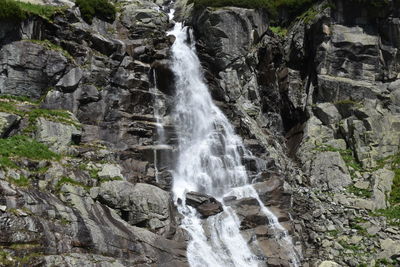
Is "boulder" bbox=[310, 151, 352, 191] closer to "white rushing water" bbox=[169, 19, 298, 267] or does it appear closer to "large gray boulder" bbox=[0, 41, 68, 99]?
"white rushing water" bbox=[169, 19, 298, 267]

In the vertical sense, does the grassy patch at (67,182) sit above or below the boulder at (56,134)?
below

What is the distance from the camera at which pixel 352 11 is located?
38844 millimetres

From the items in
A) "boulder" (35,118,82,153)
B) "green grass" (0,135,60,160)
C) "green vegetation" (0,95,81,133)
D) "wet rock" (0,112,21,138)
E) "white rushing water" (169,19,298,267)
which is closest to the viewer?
"green grass" (0,135,60,160)

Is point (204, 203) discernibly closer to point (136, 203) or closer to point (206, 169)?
point (206, 169)

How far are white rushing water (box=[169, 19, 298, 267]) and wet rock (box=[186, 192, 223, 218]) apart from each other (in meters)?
0.29

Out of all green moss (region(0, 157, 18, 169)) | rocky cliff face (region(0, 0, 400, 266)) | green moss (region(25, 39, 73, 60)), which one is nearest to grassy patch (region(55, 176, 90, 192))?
rocky cliff face (region(0, 0, 400, 266))

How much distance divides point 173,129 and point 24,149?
440 inches

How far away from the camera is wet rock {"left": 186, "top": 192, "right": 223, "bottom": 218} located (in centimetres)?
2461

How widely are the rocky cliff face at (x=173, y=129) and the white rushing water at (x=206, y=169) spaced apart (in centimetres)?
72

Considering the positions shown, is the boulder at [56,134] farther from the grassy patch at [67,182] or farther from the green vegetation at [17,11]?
the green vegetation at [17,11]

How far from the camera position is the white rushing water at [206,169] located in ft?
74.9

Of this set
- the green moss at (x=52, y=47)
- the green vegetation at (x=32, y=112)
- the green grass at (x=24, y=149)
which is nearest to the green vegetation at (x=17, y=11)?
the green moss at (x=52, y=47)

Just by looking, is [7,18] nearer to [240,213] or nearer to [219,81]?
[219,81]

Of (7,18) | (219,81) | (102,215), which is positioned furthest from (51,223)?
(219,81)
